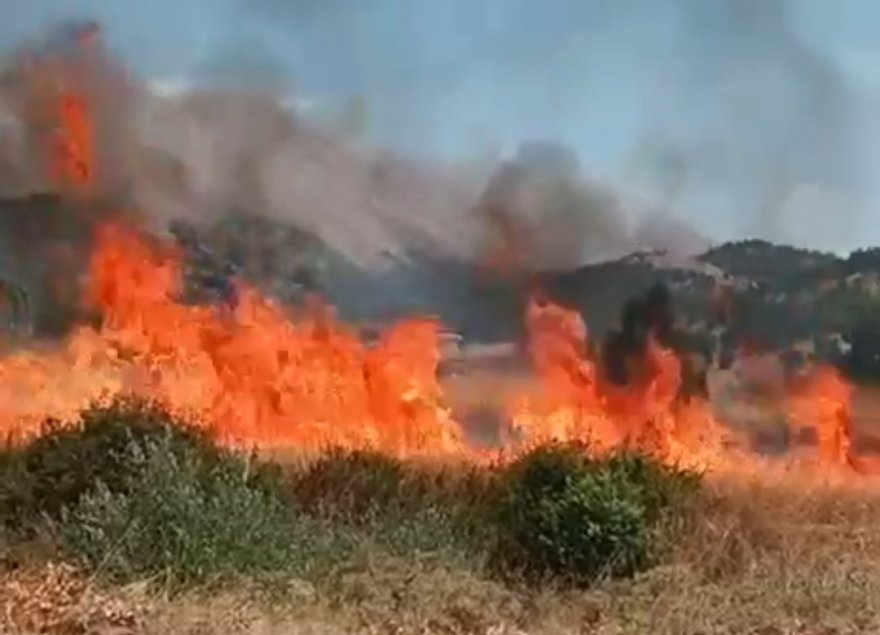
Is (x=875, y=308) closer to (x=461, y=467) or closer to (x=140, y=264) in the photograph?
(x=461, y=467)

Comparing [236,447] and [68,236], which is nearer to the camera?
[236,447]

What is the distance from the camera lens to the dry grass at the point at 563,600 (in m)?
9.70

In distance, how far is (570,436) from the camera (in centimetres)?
1609

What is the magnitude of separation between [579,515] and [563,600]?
4.19ft

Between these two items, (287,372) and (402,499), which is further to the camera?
(287,372)

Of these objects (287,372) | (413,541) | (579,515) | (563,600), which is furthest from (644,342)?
(563,600)

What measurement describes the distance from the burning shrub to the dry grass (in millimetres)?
425

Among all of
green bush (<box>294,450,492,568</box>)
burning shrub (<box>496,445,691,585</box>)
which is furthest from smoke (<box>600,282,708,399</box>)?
burning shrub (<box>496,445,691,585</box>)

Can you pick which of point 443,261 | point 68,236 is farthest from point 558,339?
point 68,236

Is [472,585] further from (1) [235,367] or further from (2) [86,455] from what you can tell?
(1) [235,367]

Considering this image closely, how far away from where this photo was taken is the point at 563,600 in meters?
12.0

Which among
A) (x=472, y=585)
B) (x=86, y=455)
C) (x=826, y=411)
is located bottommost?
(x=472, y=585)

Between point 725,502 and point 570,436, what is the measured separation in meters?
2.24

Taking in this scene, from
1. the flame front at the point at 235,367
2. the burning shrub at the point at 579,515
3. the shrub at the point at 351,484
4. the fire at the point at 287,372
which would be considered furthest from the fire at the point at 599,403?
the burning shrub at the point at 579,515
